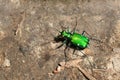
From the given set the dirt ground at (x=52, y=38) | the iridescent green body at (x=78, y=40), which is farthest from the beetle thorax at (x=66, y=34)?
the dirt ground at (x=52, y=38)

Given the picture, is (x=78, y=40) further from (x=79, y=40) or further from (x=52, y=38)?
(x=52, y=38)

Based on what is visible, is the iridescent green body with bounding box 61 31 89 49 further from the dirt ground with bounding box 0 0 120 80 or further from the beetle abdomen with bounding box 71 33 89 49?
the dirt ground with bounding box 0 0 120 80

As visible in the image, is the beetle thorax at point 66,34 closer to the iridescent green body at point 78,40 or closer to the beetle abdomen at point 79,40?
the iridescent green body at point 78,40


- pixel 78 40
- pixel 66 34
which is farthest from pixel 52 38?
pixel 78 40

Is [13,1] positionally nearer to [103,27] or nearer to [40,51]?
[40,51]

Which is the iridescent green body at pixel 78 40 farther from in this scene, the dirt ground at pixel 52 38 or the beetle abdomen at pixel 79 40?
the dirt ground at pixel 52 38

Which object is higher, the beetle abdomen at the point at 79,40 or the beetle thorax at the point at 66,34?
the beetle thorax at the point at 66,34

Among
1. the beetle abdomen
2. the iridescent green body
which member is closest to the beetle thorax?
the iridescent green body

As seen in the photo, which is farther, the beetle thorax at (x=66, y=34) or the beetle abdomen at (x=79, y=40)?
the beetle thorax at (x=66, y=34)

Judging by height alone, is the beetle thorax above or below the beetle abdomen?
above
